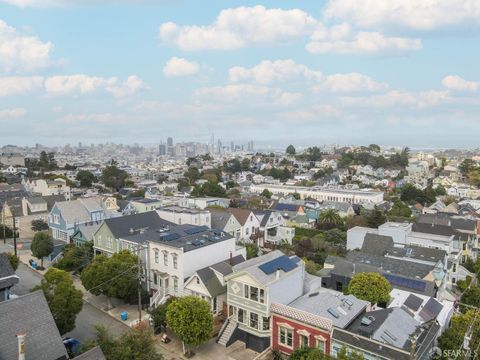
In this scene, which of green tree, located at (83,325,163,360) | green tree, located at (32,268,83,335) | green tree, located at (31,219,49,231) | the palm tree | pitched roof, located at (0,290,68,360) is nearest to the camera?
pitched roof, located at (0,290,68,360)

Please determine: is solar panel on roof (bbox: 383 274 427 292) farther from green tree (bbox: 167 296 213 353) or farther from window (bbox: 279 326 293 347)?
green tree (bbox: 167 296 213 353)

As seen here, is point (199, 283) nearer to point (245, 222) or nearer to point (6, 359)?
point (6, 359)

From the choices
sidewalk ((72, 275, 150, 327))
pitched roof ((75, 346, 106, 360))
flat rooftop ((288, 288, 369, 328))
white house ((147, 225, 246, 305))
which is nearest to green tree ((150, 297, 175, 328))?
sidewalk ((72, 275, 150, 327))

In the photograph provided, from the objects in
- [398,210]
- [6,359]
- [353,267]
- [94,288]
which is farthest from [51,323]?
[398,210]

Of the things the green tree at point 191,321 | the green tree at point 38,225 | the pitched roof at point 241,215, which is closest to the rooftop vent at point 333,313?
the green tree at point 191,321

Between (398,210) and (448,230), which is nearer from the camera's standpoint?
(448,230)

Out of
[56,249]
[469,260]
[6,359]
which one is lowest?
[469,260]

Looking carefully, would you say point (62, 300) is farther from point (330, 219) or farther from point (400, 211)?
point (400, 211)
